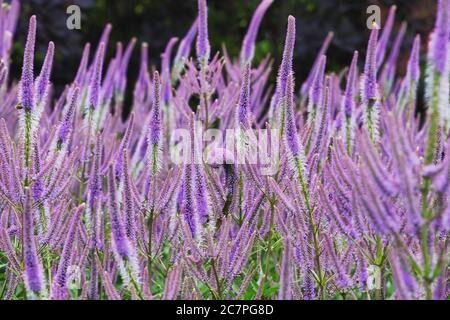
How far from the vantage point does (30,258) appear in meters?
1.79

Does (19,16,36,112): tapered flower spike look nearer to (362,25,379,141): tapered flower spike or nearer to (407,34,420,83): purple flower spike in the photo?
(362,25,379,141): tapered flower spike

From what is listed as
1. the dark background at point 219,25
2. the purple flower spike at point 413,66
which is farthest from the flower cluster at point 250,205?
the dark background at point 219,25

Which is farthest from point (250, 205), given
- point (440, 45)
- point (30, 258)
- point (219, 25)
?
point (219, 25)

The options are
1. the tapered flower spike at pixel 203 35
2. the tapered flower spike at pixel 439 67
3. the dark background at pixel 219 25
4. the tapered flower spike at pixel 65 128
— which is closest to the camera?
the tapered flower spike at pixel 439 67

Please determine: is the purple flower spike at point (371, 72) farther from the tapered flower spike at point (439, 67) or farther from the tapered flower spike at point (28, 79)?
the tapered flower spike at point (28, 79)

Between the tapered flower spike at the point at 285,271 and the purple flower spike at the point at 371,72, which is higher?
the purple flower spike at the point at 371,72

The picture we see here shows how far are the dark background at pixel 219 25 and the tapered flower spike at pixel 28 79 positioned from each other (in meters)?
4.07

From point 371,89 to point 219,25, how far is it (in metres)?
5.35

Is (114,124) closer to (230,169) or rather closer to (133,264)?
(230,169)

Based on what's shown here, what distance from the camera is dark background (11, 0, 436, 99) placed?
6.49 meters

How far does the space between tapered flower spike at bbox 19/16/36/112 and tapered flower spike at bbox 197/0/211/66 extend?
846 mm

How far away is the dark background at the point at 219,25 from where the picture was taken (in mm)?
6492

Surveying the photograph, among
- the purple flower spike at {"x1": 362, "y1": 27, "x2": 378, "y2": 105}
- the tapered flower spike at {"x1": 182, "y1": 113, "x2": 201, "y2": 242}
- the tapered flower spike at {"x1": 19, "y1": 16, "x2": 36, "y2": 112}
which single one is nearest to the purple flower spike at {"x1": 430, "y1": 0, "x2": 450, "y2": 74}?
the purple flower spike at {"x1": 362, "y1": 27, "x2": 378, "y2": 105}

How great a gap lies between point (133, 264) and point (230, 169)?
80 cm
